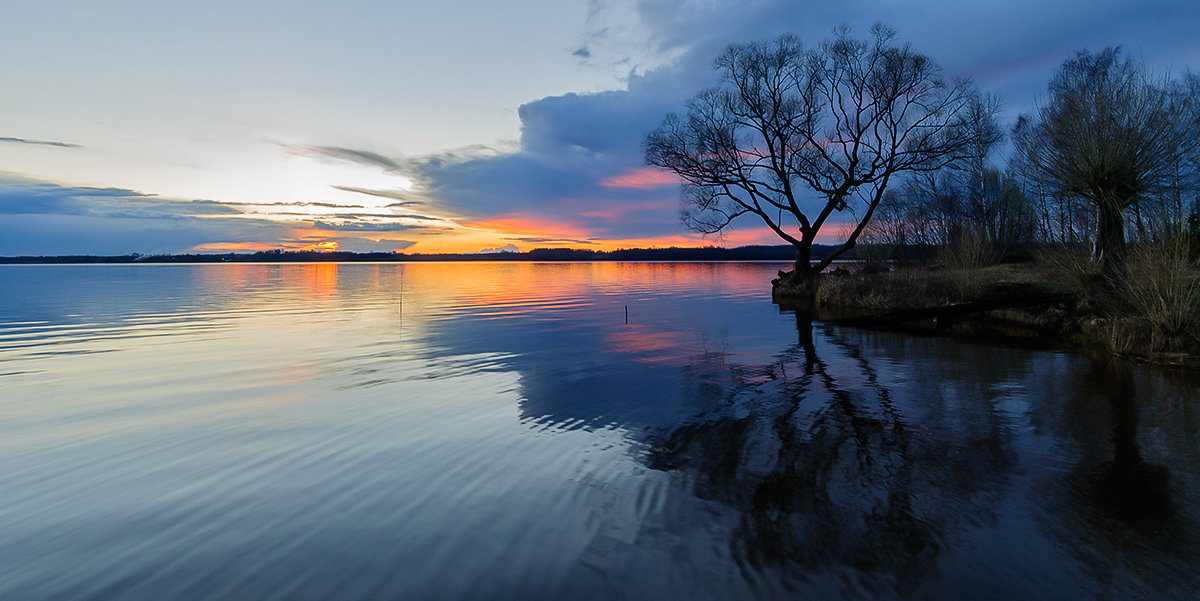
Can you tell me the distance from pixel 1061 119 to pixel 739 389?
1639cm

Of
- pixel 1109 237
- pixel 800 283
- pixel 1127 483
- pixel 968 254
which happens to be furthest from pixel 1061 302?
pixel 800 283

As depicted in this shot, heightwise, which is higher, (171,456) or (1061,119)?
(1061,119)

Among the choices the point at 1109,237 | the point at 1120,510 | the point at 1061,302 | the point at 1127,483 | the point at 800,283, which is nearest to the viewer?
the point at 1120,510

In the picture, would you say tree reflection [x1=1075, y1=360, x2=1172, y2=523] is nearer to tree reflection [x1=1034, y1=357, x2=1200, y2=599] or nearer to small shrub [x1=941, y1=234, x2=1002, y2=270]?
tree reflection [x1=1034, y1=357, x2=1200, y2=599]

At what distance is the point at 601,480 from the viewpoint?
278 inches

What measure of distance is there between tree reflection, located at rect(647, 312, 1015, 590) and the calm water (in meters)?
0.04

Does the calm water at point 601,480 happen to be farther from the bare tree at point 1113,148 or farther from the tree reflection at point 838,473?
the bare tree at point 1113,148

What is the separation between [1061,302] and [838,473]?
1828cm

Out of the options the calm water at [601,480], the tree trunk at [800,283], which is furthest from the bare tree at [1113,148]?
the tree trunk at [800,283]

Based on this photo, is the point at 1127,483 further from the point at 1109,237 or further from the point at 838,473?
the point at 1109,237

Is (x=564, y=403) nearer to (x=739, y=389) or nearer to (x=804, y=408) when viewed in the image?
(x=739, y=389)

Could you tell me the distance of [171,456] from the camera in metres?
8.17

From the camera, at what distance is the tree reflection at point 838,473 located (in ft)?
17.1

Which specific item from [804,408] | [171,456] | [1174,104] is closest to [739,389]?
[804,408]
